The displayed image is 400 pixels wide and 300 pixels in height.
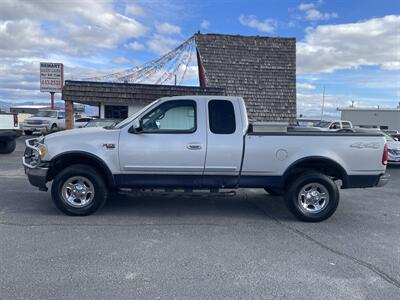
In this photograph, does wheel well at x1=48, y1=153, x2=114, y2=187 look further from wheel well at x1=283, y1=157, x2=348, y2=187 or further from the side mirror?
wheel well at x1=283, y1=157, x2=348, y2=187

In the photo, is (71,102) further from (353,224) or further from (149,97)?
(353,224)

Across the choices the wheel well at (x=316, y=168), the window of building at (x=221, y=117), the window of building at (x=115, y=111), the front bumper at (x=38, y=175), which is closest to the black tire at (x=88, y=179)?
the front bumper at (x=38, y=175)

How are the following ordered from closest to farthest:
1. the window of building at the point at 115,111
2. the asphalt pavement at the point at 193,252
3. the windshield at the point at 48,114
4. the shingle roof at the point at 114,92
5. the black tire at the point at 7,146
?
the asphalt pavement at the point at 193,252 < the black tire at the point at 7,146 < the shingle roof at the point at 114,92 < the window of building at the point at 115,111 < the windshield at the point at 48,114

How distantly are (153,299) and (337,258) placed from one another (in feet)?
7.81

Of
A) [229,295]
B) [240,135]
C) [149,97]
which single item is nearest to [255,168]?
[240,135]

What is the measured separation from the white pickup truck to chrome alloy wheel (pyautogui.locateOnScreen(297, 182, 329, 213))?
0.02 m

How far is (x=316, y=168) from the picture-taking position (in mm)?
5863

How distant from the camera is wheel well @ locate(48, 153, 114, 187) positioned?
17.9 feet

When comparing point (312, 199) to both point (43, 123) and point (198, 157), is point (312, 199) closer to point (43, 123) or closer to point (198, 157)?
point (198, 157)

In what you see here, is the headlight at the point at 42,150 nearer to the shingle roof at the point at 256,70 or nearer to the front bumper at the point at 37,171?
the front bumper at the point at 37,171

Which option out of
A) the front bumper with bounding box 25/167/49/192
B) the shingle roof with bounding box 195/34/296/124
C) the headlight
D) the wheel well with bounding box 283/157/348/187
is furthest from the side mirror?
the shingle roof with bounding box 195/34/296/124

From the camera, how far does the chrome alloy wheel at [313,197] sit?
5.66 m

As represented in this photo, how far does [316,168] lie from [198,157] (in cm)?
206

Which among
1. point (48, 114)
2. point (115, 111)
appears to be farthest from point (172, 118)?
point (48, 114)
